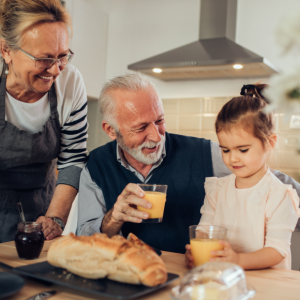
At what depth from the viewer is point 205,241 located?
0.97 metres

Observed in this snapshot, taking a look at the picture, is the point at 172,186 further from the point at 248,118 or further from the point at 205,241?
the point at 205,241

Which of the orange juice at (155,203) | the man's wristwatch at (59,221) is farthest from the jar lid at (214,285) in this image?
the man's wristwatch at (59,221)

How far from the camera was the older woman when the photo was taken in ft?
4.69

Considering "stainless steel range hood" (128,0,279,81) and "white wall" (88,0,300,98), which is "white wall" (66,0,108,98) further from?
"stainless steel range hood" (128,0,279,81)

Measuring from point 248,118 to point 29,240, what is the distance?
2.51 ft

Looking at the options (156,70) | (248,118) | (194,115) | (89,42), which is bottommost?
(248,118)

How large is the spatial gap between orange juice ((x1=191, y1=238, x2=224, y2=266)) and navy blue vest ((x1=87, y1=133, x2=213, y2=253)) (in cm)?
59

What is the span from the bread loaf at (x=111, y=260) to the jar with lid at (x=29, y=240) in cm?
18

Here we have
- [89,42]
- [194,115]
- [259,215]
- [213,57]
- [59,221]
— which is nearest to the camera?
[259,215]

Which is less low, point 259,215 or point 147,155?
point 147,155

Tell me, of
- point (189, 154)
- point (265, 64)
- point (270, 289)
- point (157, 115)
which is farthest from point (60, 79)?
point (265, 64)

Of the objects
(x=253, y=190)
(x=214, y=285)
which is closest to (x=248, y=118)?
(x=253, y=190)

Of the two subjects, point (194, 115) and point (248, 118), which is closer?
point (248, 118)

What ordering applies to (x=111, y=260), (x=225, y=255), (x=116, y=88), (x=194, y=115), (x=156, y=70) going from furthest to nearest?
(x=194, y=115)
(x=156, y=70)
(x=116, y=88)
(x=225, y=255)
(x=111, y=260)
